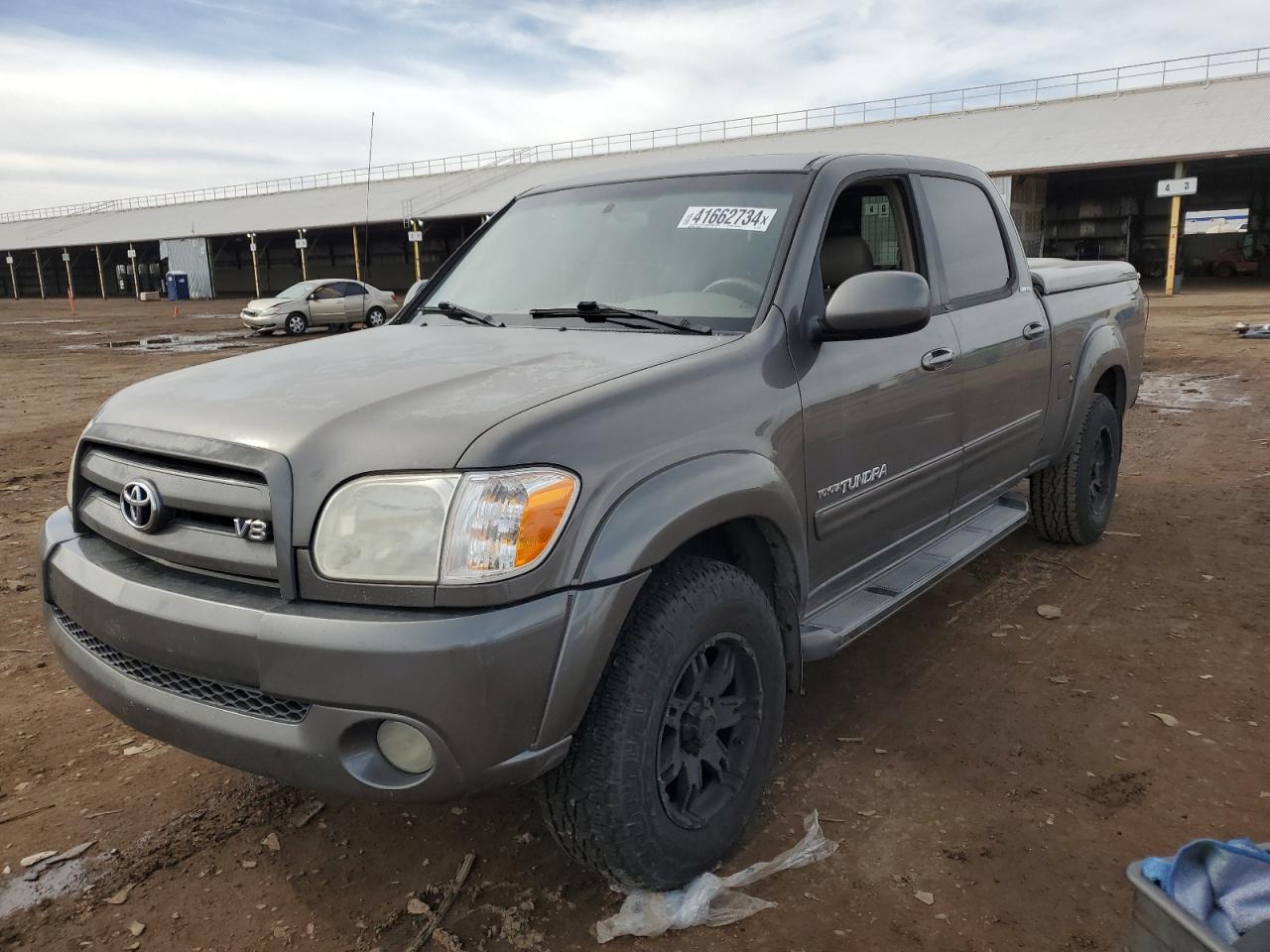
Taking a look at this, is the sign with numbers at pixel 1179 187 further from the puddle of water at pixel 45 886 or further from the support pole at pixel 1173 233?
the puddle of water at pixel 45 886

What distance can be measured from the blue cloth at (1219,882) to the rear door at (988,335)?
2.09 m

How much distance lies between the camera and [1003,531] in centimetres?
402

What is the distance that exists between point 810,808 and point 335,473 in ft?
5.60

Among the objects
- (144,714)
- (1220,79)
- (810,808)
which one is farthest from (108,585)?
(1220,79)

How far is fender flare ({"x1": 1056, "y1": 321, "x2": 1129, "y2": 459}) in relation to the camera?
15.3ft

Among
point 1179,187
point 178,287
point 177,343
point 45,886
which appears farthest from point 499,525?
point 178,287

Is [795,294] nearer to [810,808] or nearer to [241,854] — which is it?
[810,808]

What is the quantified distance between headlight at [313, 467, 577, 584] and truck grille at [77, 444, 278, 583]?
18cm

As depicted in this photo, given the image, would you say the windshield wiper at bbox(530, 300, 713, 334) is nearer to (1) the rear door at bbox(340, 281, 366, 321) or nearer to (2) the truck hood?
(2) the truck hood

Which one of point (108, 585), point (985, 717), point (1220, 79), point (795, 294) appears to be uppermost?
point (1220, 79)

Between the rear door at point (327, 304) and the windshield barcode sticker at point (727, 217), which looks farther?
the rear door at point (327, 304)

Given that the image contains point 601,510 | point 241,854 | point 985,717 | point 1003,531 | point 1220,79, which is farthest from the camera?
point 1220,79

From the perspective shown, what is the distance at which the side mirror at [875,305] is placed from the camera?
272cm

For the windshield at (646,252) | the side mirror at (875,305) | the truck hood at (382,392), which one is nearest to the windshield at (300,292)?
the windshield at (646,252)
